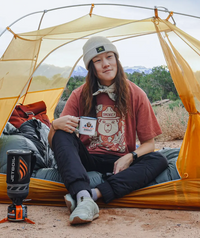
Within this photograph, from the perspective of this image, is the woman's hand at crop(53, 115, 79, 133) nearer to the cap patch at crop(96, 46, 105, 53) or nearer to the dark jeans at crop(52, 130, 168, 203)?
the dark jeans at crop(52, 130, 168, 203)

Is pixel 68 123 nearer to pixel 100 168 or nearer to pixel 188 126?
pixel 100 168

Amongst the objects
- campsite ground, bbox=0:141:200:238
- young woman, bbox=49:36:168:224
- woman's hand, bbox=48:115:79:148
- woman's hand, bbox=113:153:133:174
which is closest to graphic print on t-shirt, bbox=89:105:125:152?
young woman, bbox=49:36:168:224

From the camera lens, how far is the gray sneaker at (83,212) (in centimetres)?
186

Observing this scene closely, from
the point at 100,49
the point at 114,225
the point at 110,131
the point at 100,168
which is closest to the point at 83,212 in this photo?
the point at 114,225

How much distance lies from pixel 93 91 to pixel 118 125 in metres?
0.37

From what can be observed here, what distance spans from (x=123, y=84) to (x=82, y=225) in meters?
1.21

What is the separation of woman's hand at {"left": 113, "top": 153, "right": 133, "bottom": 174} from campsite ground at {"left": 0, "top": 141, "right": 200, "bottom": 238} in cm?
29

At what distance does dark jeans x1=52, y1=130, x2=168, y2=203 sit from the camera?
2.07 metres

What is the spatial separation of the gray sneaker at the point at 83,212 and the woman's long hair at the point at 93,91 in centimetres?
87

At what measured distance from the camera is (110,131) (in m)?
2.61

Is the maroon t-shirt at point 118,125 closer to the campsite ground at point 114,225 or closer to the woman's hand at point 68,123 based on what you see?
the woman's hand at point 68,123

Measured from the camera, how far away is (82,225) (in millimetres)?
1932

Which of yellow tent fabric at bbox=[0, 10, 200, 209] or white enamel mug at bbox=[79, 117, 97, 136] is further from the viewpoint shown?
yellow tent fabric at bbox=[0, 10, 200, 209]

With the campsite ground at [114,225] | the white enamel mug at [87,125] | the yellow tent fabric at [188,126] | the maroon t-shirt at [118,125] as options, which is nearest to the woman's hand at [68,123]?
the white enamel mug at [87,125]
